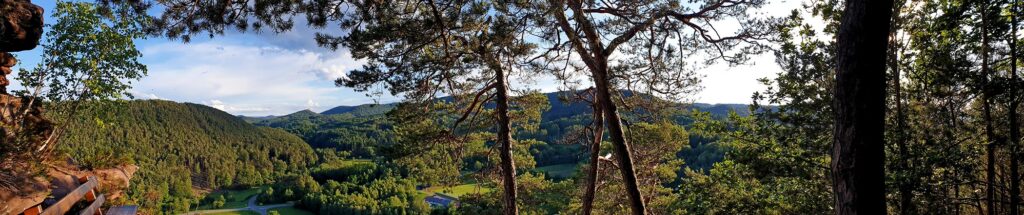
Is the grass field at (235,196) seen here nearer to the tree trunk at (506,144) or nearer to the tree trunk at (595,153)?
the tree trunk at (506,144)

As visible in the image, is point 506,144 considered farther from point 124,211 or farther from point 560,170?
point 560,170

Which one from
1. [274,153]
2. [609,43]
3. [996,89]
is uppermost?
[609,43]

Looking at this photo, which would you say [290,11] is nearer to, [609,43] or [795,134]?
[609,43]

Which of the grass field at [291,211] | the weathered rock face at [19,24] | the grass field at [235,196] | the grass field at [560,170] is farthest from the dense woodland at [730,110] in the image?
the grass field at [235,196]

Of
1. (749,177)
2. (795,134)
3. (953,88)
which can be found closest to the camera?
(953,88)

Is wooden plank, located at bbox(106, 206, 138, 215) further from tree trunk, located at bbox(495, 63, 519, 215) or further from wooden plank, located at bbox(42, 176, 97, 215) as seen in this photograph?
tree trunk, located at bbox(495, 63, 519, 215)

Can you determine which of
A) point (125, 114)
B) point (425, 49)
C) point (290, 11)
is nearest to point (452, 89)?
point (425, 49)

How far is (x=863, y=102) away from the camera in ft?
6.97

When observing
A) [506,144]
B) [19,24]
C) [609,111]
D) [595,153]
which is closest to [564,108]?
[506,144]

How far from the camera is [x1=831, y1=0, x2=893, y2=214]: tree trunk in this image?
6.85ft

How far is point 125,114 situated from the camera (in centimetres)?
762

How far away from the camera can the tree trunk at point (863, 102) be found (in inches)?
82.2

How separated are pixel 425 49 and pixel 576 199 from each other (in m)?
5.52

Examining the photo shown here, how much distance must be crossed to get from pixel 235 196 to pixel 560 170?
37.6 meters
